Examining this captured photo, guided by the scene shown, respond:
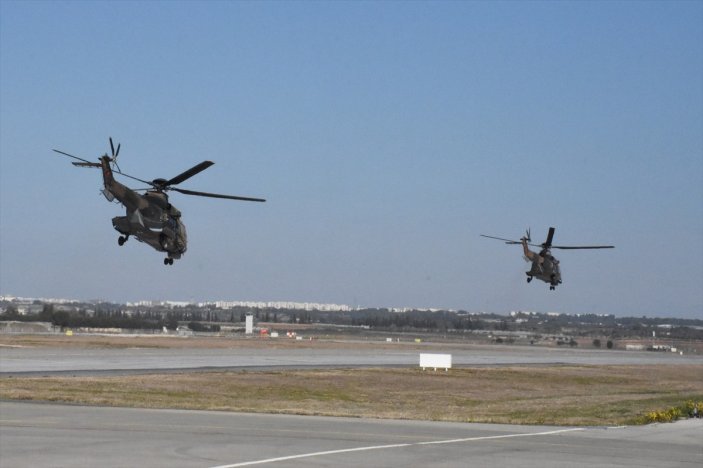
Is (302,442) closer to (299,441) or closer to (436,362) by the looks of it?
(299,441)

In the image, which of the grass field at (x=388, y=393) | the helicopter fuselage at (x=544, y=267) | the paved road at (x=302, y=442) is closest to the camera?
the paved road at (x=302, y=442)

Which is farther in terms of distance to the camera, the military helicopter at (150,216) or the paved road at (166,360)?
the paved road at (166,360)

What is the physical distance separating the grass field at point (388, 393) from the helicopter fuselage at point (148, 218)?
37.3ft

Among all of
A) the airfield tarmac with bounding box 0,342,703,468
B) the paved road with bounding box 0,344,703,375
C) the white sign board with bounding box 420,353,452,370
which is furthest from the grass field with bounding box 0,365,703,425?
the paved road with bounding box 0,344,703,375

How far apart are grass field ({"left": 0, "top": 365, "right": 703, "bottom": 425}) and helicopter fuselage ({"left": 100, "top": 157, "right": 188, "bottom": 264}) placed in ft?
37.3

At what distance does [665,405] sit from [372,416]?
1755 centimetres

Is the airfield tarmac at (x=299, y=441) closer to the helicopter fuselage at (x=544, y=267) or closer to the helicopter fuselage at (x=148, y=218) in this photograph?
the helicopter fuselage at (x=148, y=218)

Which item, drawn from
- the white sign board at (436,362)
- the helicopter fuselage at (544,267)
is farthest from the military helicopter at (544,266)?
the white sign board at (436,362)

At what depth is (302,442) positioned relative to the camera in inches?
1197

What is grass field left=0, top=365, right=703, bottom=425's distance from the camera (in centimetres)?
4491

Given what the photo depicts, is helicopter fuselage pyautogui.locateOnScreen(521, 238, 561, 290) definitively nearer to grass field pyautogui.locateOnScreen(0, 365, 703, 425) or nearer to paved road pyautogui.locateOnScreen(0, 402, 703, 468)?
grass field pyautogui.locateOnScreen(0, 365, 703, 425)

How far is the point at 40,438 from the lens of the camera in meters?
29.5

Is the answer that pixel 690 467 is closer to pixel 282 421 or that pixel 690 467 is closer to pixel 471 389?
pixel 282 421

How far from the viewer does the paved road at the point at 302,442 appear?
86.4 feet
